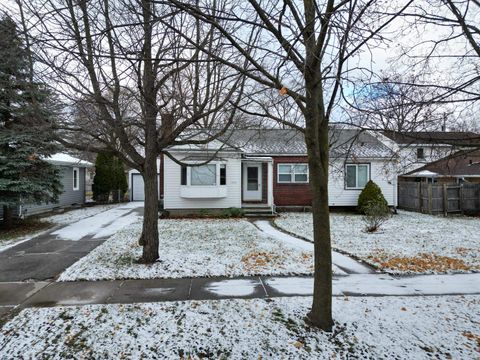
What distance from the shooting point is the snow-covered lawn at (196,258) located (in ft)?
19.7

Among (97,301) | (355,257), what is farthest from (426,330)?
(97,301)

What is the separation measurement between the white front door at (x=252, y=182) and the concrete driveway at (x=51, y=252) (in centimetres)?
740

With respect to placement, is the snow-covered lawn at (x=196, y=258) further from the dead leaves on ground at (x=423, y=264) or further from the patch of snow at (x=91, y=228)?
the dead leaves on ground at (x=423, y=264)

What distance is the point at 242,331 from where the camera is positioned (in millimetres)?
3754

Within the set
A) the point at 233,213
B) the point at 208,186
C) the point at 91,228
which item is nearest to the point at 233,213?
the point at 233,213

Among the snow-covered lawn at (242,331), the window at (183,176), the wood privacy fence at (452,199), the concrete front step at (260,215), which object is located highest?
the window at (183,176)

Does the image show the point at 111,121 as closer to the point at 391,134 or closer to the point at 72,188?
the point at 391,134

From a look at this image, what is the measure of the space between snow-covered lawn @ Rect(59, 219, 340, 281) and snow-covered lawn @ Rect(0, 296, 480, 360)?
150 centimetres

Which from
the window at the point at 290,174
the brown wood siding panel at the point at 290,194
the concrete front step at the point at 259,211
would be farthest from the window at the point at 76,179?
the window at the point at 290,174

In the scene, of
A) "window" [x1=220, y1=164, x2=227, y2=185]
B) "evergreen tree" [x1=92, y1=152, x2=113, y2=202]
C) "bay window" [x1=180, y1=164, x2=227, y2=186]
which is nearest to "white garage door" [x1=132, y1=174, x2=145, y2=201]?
"evergreen tree" [x1=92, y1=152, x2=113, y2=202]

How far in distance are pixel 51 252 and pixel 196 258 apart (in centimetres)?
397

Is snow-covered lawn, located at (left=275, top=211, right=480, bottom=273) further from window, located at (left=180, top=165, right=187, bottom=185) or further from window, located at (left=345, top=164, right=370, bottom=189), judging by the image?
window, located at (left=180, top=165, right=187, bottom=185)

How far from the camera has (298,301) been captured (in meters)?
4.62

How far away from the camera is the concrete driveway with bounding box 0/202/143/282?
6207mm
